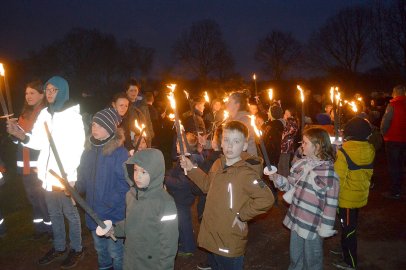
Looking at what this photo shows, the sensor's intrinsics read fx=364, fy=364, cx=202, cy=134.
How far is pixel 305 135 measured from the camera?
4102 mm

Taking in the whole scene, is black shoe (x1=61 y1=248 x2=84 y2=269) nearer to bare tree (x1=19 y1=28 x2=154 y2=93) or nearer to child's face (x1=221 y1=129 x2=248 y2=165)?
child's face (x1=221 y1=129 x2=248 y2=165)

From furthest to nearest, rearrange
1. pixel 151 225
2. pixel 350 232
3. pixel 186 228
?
pixel 186 228 < pixel 350 232 < pixel 151 225

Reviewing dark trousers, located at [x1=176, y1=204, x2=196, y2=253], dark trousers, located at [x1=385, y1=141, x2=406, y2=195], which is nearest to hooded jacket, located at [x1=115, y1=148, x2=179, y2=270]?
dark trousers, located at [x1=176, y1=204, x2=196, y2=253]

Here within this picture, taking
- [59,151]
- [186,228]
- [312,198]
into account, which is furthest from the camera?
[186,228]

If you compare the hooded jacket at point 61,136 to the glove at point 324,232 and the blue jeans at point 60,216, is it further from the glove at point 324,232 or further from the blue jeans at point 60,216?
the glove at point 324,232

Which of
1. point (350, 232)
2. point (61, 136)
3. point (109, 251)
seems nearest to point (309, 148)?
point (350, 232)

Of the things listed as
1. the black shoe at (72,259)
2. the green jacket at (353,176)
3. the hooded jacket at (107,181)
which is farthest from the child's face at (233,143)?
the black shoe at (72,259)

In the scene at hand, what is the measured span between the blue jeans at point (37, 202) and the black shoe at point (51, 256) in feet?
2.44

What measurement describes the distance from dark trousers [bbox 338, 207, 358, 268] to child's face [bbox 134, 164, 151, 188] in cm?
270

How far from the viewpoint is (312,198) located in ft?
13.0

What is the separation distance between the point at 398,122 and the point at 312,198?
16.2 ft

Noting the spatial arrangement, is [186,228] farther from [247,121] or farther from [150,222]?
[150,222]

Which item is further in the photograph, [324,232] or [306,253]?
[306,253]

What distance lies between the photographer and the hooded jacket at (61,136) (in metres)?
4.86
